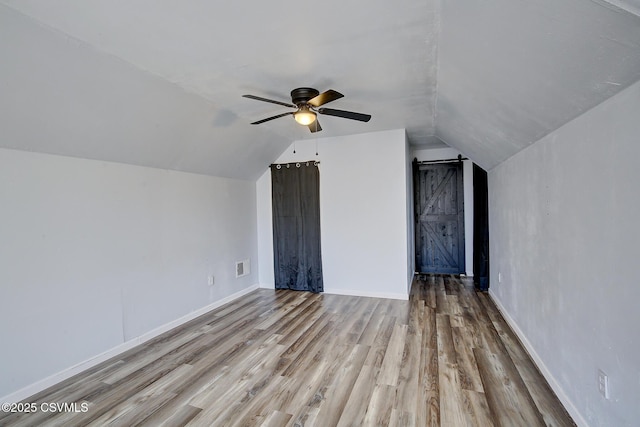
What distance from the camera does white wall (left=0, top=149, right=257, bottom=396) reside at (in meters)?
2.26

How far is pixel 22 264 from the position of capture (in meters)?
2.29

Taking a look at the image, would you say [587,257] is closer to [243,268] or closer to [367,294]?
[367,294]

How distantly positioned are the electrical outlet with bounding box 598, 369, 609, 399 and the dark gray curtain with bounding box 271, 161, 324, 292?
363cm

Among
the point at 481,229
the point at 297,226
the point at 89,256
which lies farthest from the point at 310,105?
the point at 481,229

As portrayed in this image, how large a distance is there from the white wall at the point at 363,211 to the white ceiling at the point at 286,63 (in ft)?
4.29

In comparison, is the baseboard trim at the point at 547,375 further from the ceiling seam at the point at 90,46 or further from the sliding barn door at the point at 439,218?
the ceiling seam at the point at 90,46

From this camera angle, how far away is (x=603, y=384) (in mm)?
1527

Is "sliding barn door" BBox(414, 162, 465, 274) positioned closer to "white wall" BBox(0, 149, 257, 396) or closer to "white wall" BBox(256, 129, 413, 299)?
"white wall" BBox(256, 129, 413, 299)

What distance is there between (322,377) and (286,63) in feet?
8.37

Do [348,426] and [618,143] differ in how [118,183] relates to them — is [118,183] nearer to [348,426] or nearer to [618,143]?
[348,426]

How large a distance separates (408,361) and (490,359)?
0.73 m

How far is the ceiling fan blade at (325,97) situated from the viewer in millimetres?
2395

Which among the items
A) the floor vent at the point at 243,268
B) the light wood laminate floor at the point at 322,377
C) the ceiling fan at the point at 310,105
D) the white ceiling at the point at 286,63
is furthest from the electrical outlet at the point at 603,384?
the floor vent at the point at 243,268

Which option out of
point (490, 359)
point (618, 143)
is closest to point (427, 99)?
point (618, 143)
